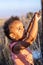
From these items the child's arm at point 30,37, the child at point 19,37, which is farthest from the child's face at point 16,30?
the child's arm at point 30,37

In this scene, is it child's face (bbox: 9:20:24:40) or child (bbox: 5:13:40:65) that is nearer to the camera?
child (bbox: 5:13:40:65)

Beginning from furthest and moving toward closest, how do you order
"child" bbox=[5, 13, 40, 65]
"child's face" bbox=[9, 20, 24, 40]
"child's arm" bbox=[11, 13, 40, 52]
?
"child's face" bbox=[9, 20, 24, 40], "child" bbox=[5, 13, 40, 65], "child's arm" bbox=[11, 13, 40, 52]

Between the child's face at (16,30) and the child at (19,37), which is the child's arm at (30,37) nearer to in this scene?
the child at (19,37)

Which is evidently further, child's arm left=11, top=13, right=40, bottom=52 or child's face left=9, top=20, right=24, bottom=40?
child's face left=9, top=20, right=24, bottom=40

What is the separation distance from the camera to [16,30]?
12.0 feet

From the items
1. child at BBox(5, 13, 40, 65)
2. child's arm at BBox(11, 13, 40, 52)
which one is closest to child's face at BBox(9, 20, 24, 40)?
child at BBox(5, 13, 40, 65)

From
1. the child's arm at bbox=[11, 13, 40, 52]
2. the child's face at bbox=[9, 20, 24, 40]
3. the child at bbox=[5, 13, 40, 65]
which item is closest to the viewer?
the child's arm at bbox=[11, 13, 40, 52]

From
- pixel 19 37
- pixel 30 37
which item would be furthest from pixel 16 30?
pixel 30 37

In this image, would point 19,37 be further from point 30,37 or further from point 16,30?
point 30,37

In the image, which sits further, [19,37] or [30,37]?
[19,37]

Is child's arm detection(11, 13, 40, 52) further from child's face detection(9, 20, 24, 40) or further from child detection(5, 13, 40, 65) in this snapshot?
child's face detection(9, 20, 24, 40)

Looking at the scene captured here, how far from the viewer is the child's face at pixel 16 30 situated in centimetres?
363

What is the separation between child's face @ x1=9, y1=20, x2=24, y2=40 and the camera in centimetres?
363

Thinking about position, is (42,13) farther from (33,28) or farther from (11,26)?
(11,26)
